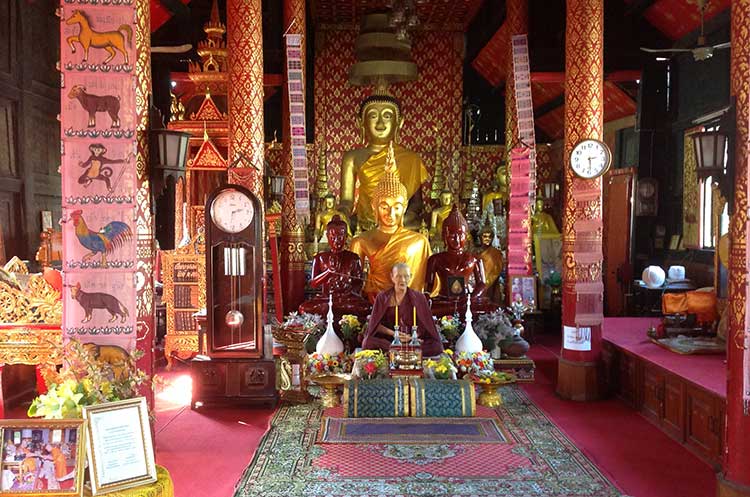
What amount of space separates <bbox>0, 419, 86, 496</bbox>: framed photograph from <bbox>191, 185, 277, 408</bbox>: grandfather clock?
10.7 ft

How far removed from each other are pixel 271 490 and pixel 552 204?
10.1 metres

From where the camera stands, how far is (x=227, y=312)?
20.4 ft

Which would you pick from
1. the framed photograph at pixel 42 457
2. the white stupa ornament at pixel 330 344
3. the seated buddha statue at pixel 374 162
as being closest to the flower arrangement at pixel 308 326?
the white stupa ornament at pixel 330 344

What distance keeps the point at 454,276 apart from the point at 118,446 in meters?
5.50

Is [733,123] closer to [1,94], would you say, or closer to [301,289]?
[301,289]

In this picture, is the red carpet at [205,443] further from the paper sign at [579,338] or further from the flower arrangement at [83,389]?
the paper sign at [579,338]

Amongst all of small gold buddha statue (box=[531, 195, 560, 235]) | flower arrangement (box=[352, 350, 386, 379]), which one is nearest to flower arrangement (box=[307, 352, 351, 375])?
flower arrangement (box=[352, 350, 386, 379])

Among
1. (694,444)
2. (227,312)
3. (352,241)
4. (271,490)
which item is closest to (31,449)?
(271,490)

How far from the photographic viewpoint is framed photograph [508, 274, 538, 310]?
9.43 meters

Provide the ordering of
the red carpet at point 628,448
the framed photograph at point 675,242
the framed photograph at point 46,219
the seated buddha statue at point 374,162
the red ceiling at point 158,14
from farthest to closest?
1. the seated buddha statue at point 374,162
2. the red ceiling at point 158,14
3. the framed photograph at point 675,242
4. the framed photograph at point 46,219
5. the red carpet at point 628,448

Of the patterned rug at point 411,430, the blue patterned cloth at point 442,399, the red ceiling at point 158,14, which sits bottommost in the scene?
the patterned rug at point 411,430

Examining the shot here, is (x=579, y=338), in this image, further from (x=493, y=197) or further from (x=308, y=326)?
(x=493, y=197)

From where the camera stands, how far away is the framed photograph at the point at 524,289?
30.9 feet

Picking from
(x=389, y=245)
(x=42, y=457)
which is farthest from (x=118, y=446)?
(x=389, y=245)
